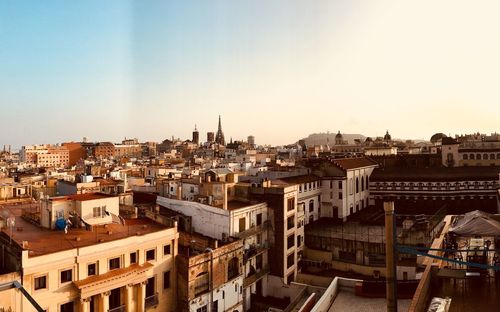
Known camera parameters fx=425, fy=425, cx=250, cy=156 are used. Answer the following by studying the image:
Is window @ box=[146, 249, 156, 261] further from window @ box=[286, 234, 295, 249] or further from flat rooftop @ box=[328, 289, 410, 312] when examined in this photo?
window @ box=[286, 234, 295, 249]

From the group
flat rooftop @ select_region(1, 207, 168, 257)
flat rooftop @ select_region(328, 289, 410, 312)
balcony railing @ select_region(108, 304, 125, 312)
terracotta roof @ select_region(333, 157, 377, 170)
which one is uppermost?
terracotta roof @ select_region(333, 157, 377, 170)

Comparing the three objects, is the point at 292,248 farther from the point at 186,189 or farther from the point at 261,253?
the point at 186,189

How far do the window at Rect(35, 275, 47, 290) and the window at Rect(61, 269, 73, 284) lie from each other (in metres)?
0.91

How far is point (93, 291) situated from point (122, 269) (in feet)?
7.77

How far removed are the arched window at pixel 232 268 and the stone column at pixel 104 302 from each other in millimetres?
9806

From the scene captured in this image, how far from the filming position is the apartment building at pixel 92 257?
22047mm

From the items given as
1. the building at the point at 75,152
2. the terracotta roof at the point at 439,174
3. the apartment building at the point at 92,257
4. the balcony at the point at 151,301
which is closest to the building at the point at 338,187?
the terracotta roof at the point at 439,174

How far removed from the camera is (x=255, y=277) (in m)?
35.6

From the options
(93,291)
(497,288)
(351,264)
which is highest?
(497,288)

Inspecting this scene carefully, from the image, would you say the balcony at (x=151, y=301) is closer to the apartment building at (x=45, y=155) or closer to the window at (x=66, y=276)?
the window at (x=66, y=276)

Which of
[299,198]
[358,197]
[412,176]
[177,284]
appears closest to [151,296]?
[177,284]

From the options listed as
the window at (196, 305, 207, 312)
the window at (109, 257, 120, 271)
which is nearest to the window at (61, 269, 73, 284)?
the window at (109, 257, 120, 271)

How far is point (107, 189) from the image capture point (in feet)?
148

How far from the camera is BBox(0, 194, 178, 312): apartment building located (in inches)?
868
